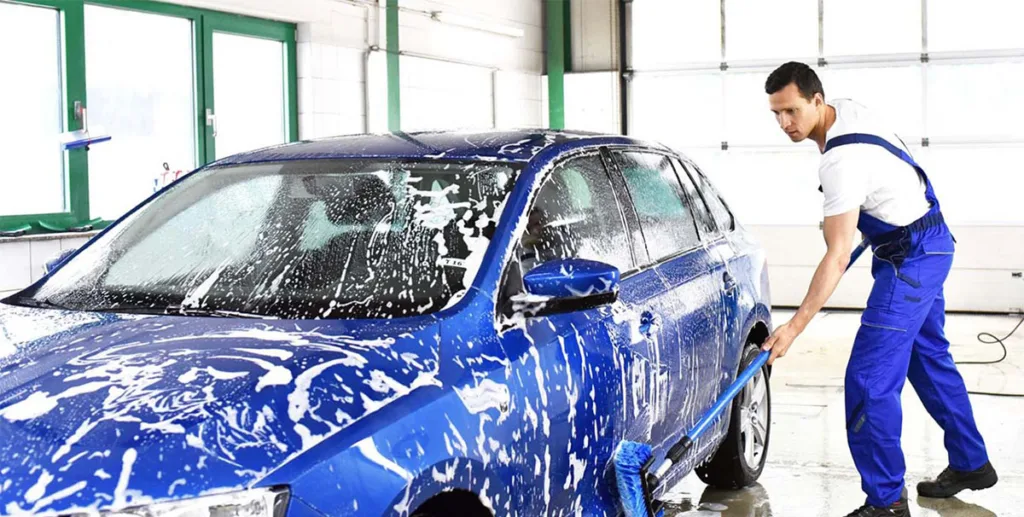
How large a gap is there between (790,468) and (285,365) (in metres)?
3.32

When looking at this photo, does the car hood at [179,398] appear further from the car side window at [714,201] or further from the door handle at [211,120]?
the door handle at [211,120]

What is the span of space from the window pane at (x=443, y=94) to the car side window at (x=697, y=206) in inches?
210

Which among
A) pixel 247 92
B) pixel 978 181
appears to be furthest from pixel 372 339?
pixel 978 181

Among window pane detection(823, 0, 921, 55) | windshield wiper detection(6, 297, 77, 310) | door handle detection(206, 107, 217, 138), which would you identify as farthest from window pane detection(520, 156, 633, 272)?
window pane detection(823, 0, 921, 55)

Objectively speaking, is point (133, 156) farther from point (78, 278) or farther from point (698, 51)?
point (698, 51)

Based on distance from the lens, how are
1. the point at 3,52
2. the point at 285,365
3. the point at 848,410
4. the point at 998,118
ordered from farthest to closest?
the point at 998,118
the point at 3,52
the point at 848,410
the point at 285,365

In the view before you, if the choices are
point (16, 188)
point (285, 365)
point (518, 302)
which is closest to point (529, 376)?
point (518, 302)

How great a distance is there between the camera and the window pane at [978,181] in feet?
35.9

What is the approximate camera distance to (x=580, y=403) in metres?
2.70

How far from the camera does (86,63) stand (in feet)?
23.2

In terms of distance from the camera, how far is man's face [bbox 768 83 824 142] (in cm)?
386

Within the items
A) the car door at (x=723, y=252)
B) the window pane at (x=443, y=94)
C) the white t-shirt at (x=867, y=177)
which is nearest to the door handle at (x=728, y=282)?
the car door at (x=723, y=252)

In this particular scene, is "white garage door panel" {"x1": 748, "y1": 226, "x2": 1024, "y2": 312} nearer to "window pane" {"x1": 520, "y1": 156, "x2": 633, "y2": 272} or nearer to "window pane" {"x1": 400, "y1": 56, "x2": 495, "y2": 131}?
"window pane" {"x1": 400, "y1": 56, "x2": 495, "y2": 131}

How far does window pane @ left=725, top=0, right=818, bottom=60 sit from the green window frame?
4962 mm
